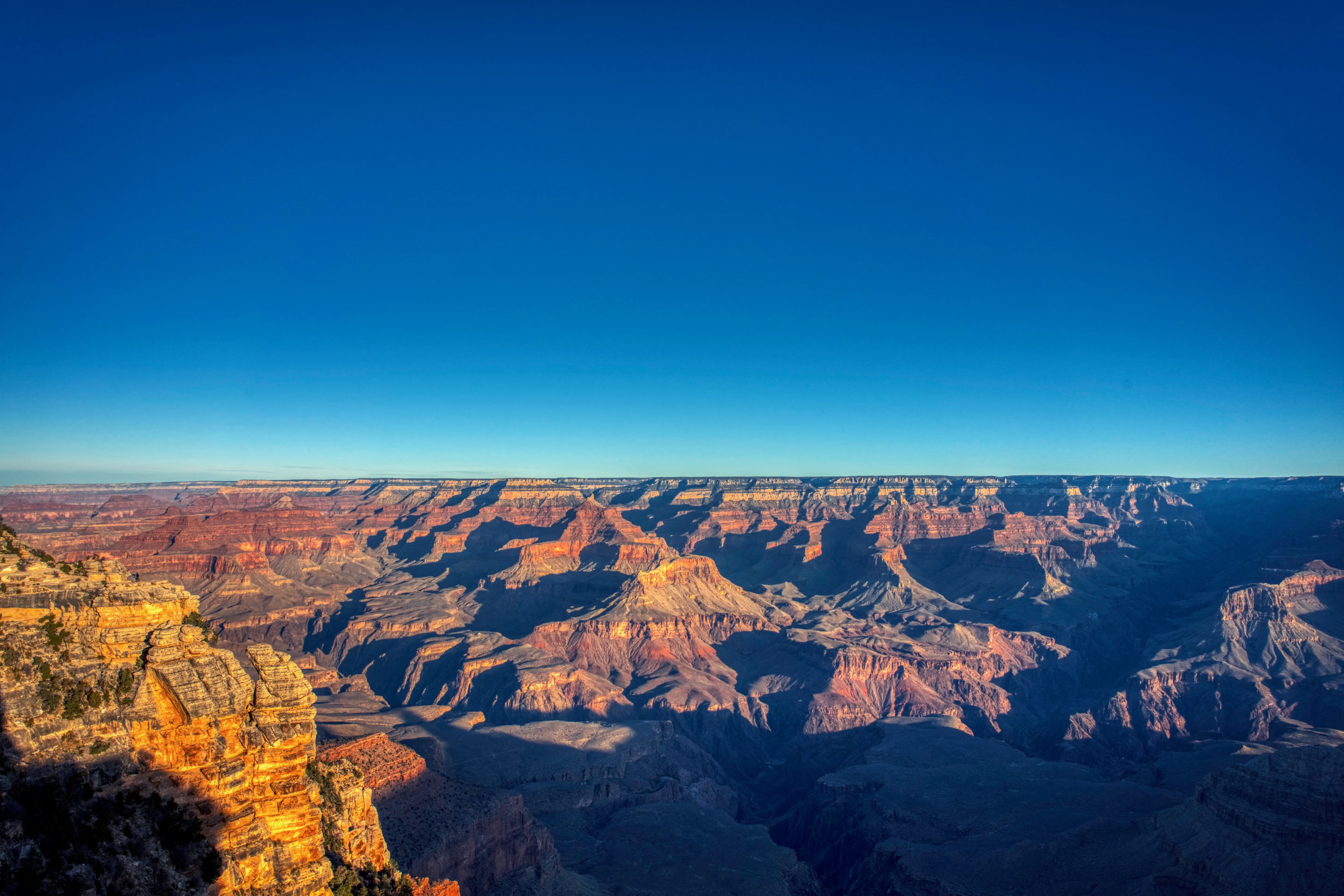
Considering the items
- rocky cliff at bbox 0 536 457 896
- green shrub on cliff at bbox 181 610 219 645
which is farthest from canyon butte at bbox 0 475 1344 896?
green shrub on cliff at bbox 181 610 219 645

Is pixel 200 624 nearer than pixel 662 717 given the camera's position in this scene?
Yes

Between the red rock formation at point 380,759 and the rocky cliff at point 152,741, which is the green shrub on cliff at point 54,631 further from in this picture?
the red rock formation at point 380,759

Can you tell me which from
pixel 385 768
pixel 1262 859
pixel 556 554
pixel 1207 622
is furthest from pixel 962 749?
pixel 556 554

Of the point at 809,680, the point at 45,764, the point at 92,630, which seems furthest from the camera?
the point at 809,680

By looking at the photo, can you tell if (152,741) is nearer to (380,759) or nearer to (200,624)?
(200,624)

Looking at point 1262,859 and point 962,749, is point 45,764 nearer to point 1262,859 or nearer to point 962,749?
point 1262,859

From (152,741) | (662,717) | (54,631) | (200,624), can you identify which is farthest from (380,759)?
(662,717)

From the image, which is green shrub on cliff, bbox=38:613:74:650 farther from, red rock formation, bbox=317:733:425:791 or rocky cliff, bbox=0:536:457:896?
red rock formation, bbox=317:733:425:791

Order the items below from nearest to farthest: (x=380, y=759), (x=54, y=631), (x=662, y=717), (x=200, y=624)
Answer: (x=54, y=631) → (x=200, y=624) → (x=380, y=759) → (x=662, y=717)
